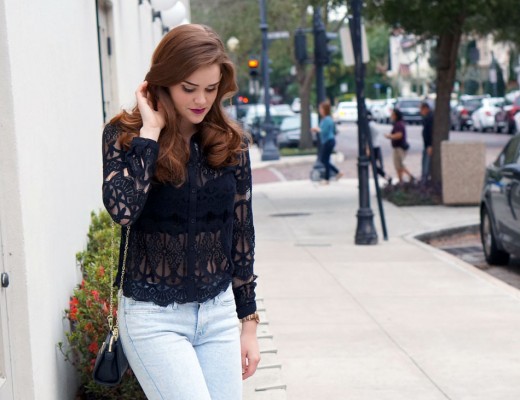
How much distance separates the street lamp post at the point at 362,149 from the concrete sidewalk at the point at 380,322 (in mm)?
242

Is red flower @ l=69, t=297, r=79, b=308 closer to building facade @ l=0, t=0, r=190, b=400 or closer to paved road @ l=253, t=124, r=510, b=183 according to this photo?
building facade @ l=0, t=0, r=190, b=400

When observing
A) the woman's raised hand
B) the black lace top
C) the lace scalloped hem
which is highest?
the woman's raised hand

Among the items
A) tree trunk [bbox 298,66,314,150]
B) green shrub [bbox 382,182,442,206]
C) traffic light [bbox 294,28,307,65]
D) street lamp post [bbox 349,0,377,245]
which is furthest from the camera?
tree trunk [bbox 298,66,314,150]

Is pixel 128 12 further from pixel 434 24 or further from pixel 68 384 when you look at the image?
pixel 434 24

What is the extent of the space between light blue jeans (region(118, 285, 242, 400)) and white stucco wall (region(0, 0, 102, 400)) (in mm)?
875

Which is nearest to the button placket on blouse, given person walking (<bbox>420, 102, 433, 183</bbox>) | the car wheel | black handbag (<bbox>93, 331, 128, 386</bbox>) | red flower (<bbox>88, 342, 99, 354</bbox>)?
black handbag (<bbox>93, 331, 128, 386</bbox>)

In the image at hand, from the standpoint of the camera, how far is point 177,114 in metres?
3.21

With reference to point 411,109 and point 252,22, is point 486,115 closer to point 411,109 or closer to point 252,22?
point 252,22

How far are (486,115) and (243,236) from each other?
43412mm

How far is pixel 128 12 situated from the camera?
10.4 m

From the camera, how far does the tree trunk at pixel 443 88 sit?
60.5 ft

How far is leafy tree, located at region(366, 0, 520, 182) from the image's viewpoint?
1683 centimetres

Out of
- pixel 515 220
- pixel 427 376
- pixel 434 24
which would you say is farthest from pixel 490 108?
pixel 427 376

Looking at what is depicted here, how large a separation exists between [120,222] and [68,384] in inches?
80.3
